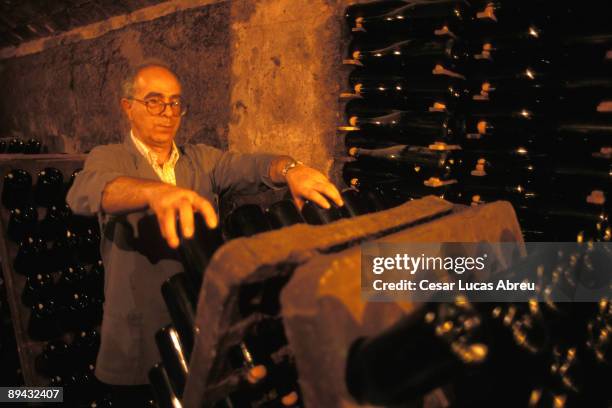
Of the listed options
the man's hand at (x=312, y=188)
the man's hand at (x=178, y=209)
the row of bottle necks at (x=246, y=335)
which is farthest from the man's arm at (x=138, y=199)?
the man's hand at (x=312, y=188)

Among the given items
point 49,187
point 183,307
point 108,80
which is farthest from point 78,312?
point 108,80

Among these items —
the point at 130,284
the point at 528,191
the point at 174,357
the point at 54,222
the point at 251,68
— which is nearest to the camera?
the point at 174,357

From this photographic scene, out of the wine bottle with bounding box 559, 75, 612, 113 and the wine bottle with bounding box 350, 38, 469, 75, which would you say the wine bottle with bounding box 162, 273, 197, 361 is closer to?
the wine bottle with bounding box 350, 38, 469, 75

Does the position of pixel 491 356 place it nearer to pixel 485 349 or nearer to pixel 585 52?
pixel 485 349

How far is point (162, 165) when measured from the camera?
1.88 metres

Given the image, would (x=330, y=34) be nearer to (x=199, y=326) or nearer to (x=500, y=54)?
(x=500, y=54)

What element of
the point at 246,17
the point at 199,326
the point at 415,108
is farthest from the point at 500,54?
the point at 199,326

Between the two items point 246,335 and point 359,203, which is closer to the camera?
point 246,335

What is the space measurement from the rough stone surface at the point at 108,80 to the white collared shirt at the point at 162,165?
1.45m

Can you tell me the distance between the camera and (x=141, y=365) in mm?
1661

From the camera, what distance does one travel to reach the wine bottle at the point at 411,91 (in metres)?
2.42

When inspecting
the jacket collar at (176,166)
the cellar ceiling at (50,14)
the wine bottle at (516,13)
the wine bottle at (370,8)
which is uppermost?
the cellar ceiling at (50,14)

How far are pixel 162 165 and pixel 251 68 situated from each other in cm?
155

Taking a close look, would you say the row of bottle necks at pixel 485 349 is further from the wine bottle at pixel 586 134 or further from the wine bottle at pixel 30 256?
the wine bottle at pixel 30 256
